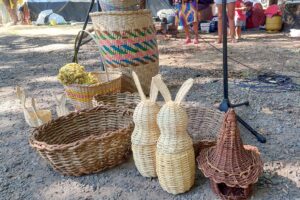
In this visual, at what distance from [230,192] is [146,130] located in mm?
471

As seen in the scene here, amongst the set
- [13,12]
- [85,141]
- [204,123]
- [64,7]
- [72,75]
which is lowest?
[204,123]

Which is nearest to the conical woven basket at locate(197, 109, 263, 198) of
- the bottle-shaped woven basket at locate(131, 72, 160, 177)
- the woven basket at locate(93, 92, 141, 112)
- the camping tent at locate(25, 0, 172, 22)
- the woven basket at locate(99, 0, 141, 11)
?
the bottle-shaped woven basket at locate(131, 72, 160, 177)

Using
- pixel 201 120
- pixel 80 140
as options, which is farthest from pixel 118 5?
pixel 80 140

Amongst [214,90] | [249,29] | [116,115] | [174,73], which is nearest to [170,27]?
[249,29]

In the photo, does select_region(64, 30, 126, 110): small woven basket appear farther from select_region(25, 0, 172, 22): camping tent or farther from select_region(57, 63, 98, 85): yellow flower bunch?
select_region(25, 0, 172, 22): camping tent

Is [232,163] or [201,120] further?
[201,120]

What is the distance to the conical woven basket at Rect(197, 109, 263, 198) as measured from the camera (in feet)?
4.65

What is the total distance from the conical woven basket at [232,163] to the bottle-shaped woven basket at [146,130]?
0.27 m

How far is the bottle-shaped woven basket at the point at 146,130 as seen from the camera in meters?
1.57

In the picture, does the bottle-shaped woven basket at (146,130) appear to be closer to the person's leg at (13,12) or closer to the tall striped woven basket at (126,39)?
the tall striped woven basket at (126,39)

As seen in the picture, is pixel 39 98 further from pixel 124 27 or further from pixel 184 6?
pixel 184 6

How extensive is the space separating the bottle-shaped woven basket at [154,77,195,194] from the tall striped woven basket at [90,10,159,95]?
1.25 metres

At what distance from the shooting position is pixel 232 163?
4.72 feet

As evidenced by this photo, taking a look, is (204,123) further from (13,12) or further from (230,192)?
(13,12)
